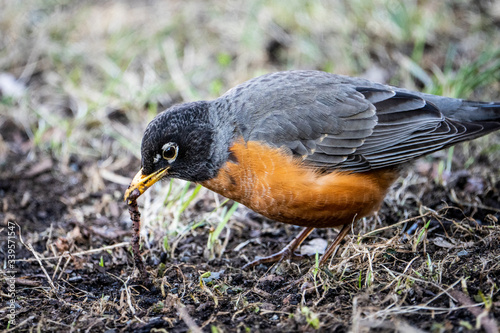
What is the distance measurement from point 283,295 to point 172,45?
19.6 feet

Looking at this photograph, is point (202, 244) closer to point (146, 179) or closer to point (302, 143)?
point (146, 179)

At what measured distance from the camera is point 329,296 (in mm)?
3986

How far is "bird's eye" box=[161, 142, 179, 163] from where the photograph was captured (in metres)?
4.57

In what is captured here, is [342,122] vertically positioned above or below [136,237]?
above

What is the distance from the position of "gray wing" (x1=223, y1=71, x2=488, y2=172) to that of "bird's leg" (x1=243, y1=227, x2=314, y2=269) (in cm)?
88

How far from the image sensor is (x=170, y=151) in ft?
15.2

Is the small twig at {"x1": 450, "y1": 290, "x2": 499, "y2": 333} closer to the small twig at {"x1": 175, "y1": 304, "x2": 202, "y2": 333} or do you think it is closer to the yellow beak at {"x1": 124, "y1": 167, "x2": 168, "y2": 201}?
the small twig at {"x1": 175, "y1": 304, "x2": 202, "y2": 333}

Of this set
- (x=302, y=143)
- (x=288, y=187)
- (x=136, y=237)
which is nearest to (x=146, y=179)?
(x=136, y=237)

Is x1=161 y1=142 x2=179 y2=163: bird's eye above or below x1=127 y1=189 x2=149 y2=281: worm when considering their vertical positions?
above

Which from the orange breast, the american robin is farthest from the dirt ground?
the american robin

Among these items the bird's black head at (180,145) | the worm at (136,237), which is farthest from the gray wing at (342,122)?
the worm at (136,237)

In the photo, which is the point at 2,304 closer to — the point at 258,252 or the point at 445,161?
the point at 258,252

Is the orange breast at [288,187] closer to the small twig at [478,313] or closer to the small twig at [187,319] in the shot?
the small twig at [187,319]

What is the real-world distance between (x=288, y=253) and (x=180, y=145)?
1449 millimetres
